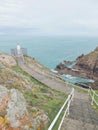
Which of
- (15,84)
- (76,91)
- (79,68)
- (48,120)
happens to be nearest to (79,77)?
(79,68)

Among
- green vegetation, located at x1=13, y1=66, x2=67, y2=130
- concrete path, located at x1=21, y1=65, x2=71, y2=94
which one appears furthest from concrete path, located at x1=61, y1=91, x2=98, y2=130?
concrete path, located at x1=21, y1=65, x2=71, y2=94

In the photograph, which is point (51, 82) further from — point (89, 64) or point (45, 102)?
point (89, 64)

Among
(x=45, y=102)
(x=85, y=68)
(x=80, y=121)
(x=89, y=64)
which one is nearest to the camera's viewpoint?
(x=80, y=121)

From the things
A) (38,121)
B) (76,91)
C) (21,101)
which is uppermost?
(21,101)

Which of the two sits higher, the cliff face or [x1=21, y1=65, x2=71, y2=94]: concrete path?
[x1=21, y1=65, x2=71, y2=94]: concrete path

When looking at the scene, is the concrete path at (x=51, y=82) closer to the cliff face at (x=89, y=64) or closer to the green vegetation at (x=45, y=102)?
the green vegetation at (x=45, y=102)

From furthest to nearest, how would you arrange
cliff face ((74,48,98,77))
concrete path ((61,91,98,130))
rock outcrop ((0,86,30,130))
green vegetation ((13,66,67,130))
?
cliff face ((74,48,98,77)) → green vegetation ((13,66,67,130)) → concrete path ((61,91,98,130)) → rock outcrop ((0,86,30,130))

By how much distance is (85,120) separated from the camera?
44.2ft

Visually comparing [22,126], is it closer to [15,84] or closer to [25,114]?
[25,114]

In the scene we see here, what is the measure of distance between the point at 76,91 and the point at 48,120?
1569cm

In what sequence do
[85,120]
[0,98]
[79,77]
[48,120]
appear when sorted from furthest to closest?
1. [79,77]
2. [85,120]
3. [48,120]
4. [0,98]

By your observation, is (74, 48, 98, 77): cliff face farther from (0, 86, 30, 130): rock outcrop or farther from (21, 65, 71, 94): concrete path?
(0, 86, 30, 130): rock outcrop

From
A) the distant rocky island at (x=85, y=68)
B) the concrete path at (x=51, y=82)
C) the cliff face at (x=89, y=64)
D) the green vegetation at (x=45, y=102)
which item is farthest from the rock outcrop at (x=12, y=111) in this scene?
the cliff face at (x=89, y=64)

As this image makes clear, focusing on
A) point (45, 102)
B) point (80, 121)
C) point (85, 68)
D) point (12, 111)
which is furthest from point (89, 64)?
point (12, 111)
